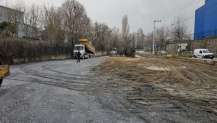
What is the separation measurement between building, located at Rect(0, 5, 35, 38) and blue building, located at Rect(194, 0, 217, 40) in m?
42.7

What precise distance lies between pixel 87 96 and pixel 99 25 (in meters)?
83.3

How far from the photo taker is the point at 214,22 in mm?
60625

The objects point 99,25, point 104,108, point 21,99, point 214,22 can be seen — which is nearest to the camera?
point 104,108

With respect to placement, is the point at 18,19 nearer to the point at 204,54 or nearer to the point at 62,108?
the point at 204,54

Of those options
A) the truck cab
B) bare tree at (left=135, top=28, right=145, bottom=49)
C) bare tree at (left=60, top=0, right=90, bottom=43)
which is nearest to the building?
bare tree at (left=60, top=0, right=90, bottom=43)

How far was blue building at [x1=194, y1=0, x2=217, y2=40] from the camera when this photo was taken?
60.2 meters

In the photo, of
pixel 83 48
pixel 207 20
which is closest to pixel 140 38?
pixel 207 20

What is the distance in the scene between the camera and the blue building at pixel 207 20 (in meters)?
60.2

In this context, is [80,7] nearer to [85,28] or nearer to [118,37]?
[85,28]

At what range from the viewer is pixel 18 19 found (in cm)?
5672

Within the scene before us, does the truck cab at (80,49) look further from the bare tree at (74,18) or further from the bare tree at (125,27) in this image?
the bare tree at (125,27)

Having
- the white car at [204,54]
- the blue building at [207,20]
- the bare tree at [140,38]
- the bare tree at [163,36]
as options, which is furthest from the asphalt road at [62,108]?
the bare tree at [140,38]

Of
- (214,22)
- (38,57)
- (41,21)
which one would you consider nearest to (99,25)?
(41,21)

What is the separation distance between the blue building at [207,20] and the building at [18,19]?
42710 millimetres
